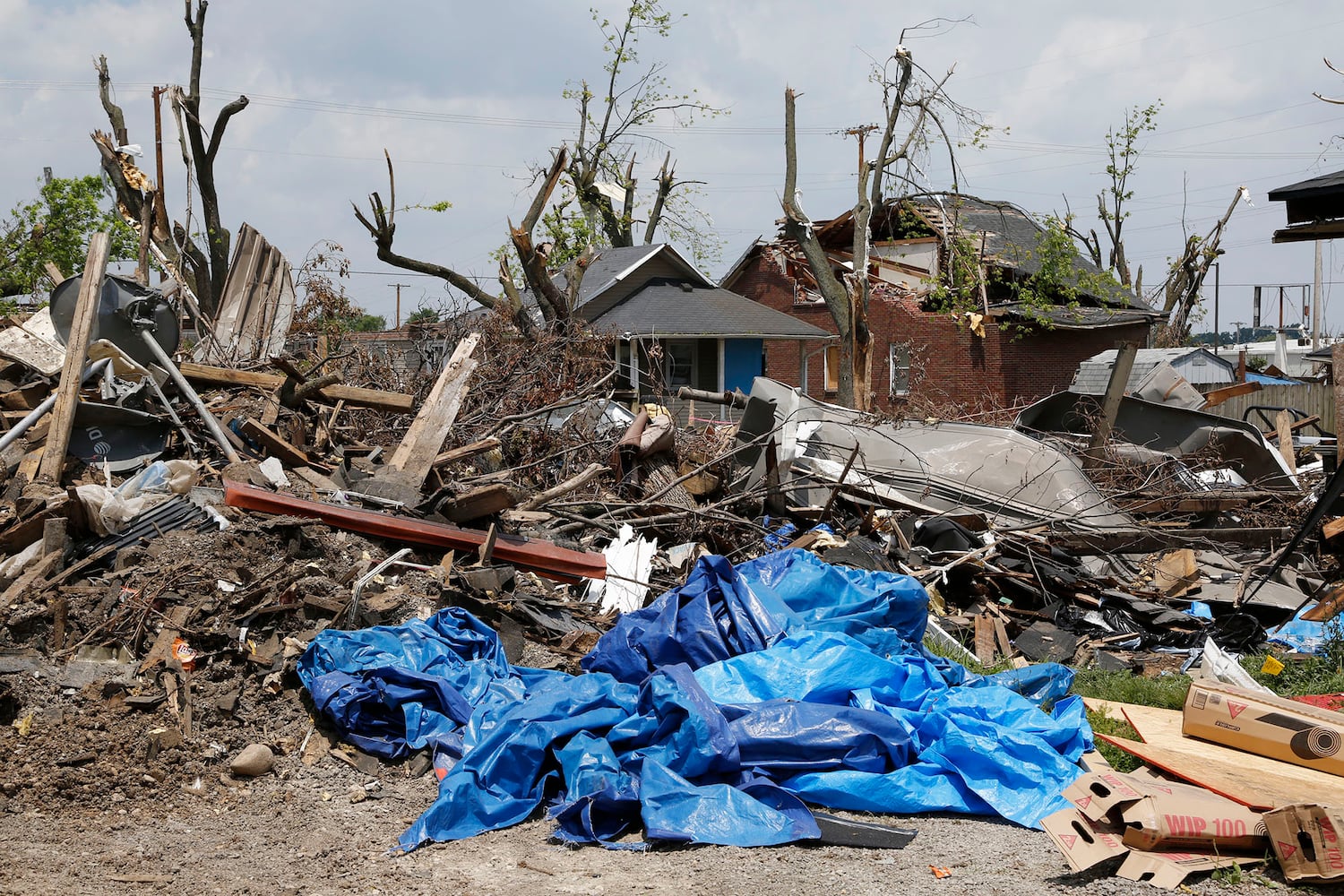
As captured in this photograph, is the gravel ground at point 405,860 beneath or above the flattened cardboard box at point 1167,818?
beneath

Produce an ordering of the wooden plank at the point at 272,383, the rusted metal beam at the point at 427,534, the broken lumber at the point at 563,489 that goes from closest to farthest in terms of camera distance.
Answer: the rusted metal beam at the point at 427,534 < the broken lumber at the point at 563,489 < the wooden plank at the point at 272,383

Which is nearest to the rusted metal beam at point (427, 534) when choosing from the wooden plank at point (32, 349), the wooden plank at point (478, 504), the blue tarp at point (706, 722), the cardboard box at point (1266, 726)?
the wooden plank at point (478, 504)

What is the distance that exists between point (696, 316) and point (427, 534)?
52.0 feet

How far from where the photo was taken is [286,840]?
3.79 metres

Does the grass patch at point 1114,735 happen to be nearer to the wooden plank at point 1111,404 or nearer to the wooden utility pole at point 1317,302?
the wooden plank at point 1111,404

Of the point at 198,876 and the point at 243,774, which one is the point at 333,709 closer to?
the point at 243,774

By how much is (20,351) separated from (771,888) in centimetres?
823

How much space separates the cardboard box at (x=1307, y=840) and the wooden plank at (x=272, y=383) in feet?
23.3

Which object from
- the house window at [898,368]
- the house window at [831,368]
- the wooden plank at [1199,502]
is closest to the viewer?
the wooden plank at [1199,502]

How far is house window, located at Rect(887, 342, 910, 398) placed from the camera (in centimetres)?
2516

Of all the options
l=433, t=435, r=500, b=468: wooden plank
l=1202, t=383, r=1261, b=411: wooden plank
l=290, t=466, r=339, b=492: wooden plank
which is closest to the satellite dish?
l=290, t=466, r=339, b=492: wooden plank

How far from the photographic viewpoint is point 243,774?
4.34m

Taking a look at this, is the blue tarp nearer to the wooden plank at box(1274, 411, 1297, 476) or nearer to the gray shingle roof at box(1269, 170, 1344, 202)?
the gray shingle roof at box(1269, 170, 1344, 202)

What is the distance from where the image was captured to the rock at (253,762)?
4.32m
